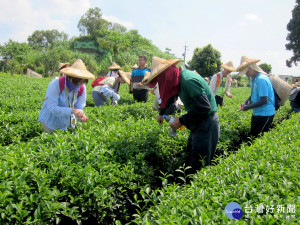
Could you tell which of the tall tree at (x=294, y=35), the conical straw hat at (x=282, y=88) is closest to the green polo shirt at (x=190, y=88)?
the conical straw hat at (x=282, y=88)

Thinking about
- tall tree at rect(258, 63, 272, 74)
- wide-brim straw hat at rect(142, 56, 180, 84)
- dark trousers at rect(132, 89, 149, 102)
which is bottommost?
dark trousers at rect(132, 89, 149, 102)

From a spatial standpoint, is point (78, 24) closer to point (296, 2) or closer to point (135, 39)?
point (135, 39)

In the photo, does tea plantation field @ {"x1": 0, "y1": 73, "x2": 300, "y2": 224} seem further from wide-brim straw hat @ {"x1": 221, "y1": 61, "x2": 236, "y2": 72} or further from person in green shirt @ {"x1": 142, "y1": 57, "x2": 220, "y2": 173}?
wide-brim straw hat @ {"x1": 221, "y1": 61, "x2": 236, "y2": 72}

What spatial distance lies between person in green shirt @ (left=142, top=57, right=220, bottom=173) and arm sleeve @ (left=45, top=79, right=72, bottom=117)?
1.42 metres

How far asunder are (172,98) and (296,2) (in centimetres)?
4377

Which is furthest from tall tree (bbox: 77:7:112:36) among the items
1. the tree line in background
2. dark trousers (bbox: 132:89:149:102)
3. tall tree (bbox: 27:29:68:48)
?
dark trousers (bbox: 132:89:149:102)

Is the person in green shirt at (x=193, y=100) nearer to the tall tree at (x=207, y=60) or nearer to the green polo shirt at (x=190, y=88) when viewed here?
the green polo shirt at (x=190, y=88)

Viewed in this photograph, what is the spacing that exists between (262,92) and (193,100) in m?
2.11

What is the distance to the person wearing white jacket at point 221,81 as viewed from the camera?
7.04 m

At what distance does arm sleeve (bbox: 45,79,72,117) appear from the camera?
3494 mm

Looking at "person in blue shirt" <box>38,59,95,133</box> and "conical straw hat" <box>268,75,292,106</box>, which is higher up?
"conical straw hat" <box>268,75,292,106</box>

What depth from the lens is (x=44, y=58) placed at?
125 ft

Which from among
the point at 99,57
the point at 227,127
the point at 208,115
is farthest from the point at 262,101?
the point at 99,57

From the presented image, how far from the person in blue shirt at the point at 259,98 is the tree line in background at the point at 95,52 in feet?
88.8
